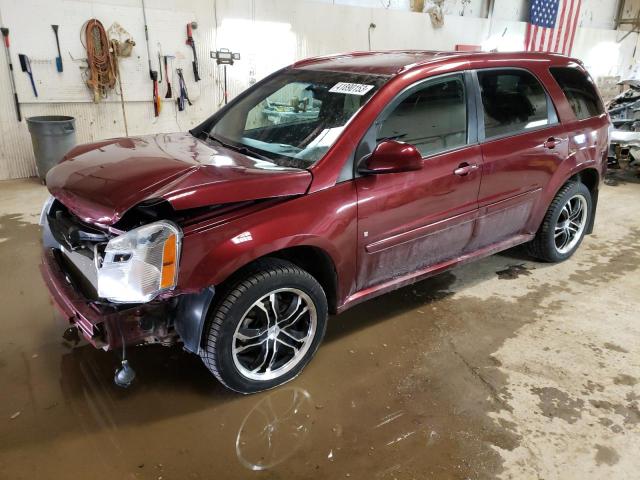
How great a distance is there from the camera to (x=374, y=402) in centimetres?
232

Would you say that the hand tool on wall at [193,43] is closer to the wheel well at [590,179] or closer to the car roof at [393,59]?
the car roof at [393,59]

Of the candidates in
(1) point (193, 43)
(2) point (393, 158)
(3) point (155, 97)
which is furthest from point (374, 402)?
(1) point (193, 43)

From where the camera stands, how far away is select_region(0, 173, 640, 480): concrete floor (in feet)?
6.46

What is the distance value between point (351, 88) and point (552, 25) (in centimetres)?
968

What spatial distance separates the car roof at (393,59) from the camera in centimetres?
265

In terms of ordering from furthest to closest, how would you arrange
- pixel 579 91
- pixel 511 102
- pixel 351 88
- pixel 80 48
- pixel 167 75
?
1. pixel 167 75
2. pixel 80 48
3. pixel 579 91
4. pixel 511 102
5. pixel 351 88

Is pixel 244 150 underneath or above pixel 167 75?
underneath

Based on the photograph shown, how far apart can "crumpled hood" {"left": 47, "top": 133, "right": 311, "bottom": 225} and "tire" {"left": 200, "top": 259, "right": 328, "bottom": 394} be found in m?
0.37

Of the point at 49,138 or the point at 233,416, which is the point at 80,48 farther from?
the point at 233,416

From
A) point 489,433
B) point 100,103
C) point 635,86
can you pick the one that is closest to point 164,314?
point 489,433

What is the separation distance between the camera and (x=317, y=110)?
2641mm

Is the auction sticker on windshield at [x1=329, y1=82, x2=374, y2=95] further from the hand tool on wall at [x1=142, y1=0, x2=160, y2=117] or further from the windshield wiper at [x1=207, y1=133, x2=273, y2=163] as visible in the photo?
the hand tool on wall at [x1=142, y1=0, x2=160, y2=117]

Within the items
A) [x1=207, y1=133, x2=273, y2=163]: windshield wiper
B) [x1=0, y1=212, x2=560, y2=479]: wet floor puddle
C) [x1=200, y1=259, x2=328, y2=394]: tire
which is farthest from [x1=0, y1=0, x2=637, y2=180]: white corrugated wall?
[x1=200, y1=259, x2=328, y2=394]: tire

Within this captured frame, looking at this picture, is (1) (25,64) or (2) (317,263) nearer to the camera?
(2) (317,263)
